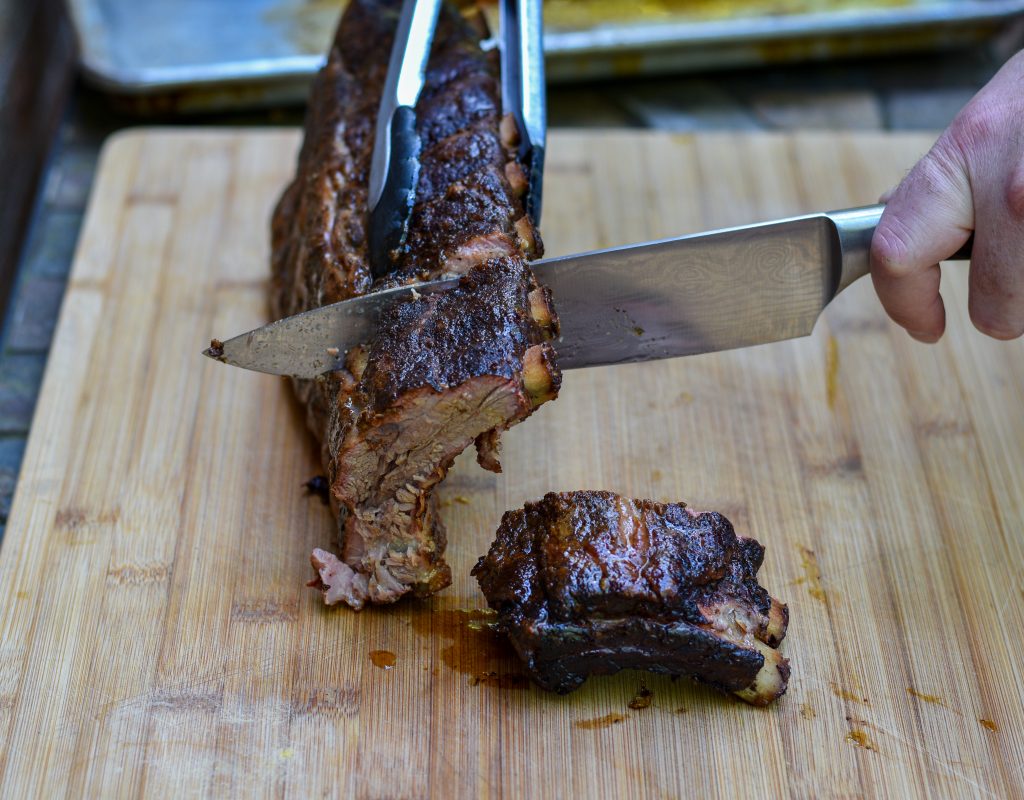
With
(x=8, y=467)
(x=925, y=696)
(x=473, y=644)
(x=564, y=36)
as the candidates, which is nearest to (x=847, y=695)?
(x=925, y=696)

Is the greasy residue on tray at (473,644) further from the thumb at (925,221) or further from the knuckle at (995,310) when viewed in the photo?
the knuckle at (995,310)

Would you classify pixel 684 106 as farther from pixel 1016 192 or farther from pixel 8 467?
pixel 8 467

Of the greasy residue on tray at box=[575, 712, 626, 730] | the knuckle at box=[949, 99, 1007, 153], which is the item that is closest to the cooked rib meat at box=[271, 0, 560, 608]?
the greasy residue on tray at box=[575, 712, 626, 730]

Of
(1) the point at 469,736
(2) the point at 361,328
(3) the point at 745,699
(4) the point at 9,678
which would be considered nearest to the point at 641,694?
(3) the point at 745,699

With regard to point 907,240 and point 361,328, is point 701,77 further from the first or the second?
point 361,328

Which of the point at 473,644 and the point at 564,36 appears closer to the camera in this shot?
the point at 473,644

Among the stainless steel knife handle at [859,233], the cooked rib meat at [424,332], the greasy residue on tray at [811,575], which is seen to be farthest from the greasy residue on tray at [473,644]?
the stainless steel knife handle at [859,233]
